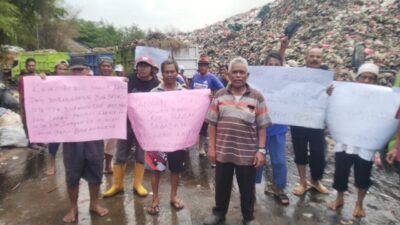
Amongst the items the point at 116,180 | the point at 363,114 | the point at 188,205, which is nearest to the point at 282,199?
the point at 188,205

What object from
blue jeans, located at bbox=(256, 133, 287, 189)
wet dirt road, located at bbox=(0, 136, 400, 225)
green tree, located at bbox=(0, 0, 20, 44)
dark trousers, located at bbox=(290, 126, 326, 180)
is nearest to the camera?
wet dirt road, located at bbox=(0, 136, 400, 225)

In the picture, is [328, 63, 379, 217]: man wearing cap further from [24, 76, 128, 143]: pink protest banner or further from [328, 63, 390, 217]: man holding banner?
[24, 76, 128, 143]: pink protest banner

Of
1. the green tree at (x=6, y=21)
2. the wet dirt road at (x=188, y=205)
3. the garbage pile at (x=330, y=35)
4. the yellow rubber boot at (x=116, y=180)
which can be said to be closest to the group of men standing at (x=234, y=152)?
the yellow rubber boot at (x=116, y=180)

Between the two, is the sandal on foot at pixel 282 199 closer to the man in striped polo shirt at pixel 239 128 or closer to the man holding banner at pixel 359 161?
the man holding banner at pixel 359 161

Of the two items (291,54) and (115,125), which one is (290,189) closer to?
(115,125)

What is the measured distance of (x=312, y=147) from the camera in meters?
4.28

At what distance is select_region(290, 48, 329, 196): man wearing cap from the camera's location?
4.19m

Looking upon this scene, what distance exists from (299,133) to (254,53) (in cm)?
1162

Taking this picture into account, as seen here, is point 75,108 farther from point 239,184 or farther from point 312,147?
point 312,147

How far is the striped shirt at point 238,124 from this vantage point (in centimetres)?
329

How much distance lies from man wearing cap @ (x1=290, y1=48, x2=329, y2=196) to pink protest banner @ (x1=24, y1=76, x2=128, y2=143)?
202 cm

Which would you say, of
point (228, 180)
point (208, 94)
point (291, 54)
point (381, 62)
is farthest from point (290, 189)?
point (291, 54)

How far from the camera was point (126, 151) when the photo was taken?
435 cm

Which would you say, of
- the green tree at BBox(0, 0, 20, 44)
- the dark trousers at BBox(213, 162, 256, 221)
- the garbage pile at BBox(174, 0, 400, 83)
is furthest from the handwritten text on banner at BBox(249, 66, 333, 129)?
the green tree at BBox(0, 0, 20, 44)
